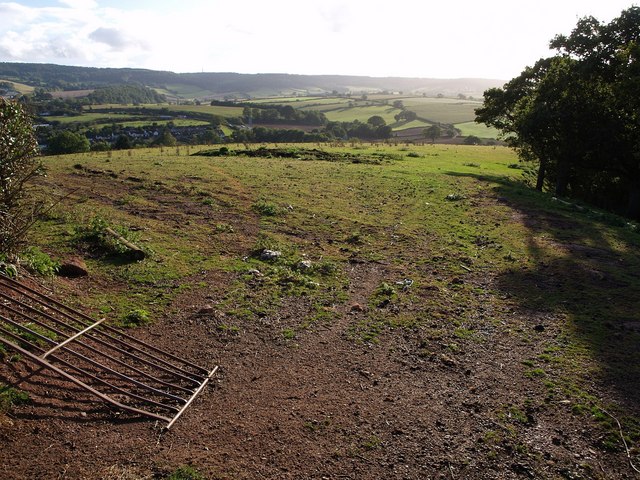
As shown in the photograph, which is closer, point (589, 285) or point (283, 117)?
point (589, 285)

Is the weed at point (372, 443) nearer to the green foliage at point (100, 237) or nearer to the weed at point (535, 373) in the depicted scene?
the weed at point (535, 373)

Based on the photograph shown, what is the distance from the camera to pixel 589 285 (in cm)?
1265

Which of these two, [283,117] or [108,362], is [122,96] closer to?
[283,117]

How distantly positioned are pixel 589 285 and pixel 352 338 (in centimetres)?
783

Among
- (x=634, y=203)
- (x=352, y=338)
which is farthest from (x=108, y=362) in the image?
(x=634, y=203)

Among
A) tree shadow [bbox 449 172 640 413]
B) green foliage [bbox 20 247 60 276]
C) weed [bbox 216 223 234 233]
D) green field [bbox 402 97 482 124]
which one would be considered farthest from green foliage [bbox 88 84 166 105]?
tree shadow [bbox 449 172 640 413]

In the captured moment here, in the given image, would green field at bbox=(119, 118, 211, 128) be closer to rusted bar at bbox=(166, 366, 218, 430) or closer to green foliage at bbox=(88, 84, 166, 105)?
green foliage at bbox=(88, 84, 166, 105)

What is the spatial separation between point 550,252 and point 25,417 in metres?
15.8

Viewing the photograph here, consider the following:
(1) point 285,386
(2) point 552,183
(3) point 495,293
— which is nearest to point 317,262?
(3) point 495,293

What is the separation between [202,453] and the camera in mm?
5883

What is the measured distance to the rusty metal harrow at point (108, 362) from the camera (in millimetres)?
6582

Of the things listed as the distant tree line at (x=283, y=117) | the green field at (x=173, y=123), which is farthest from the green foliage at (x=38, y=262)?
the distant tree line at (x=283, y=117)

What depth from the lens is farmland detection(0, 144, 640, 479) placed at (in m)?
6.01

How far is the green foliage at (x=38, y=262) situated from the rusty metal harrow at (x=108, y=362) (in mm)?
1041
